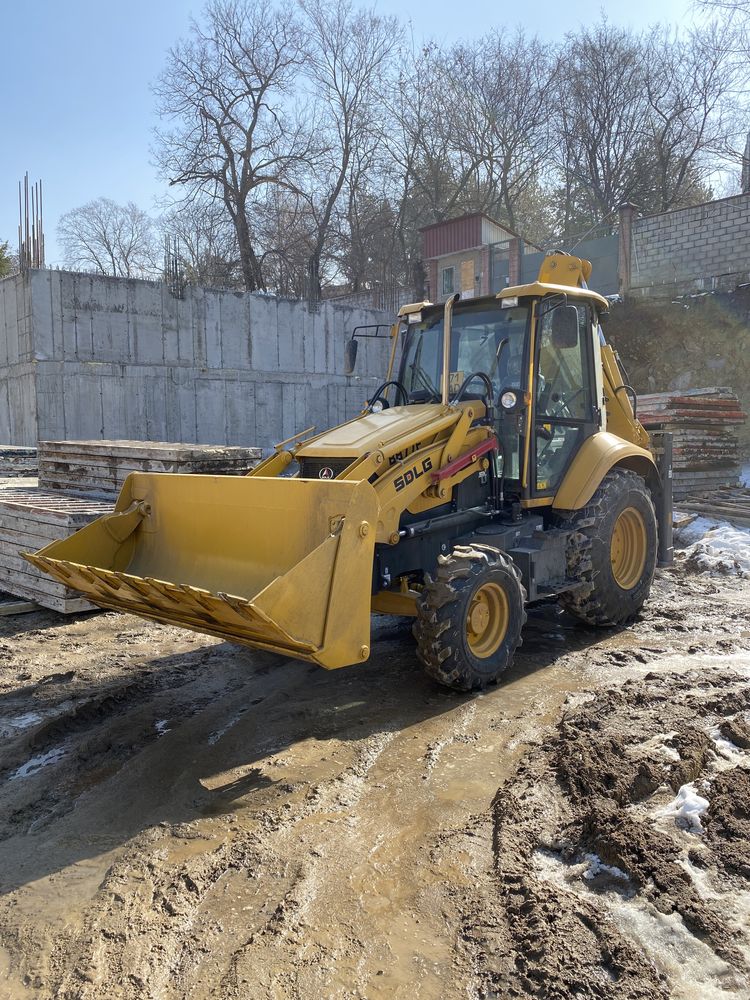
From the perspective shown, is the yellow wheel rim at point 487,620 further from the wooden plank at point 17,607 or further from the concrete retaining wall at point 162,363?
the concrete retaining wall at point 162,363

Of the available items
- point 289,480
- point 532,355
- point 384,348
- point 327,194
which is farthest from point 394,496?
point 327,194

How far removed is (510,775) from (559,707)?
1098 millimetres

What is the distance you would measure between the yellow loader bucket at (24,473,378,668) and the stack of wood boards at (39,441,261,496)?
1936 millimetres

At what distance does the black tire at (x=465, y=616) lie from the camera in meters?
4.98

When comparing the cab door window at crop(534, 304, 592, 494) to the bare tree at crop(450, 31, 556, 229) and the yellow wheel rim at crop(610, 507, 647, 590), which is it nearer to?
the yellow wheel rim at crop(610, 507, 647, 590)

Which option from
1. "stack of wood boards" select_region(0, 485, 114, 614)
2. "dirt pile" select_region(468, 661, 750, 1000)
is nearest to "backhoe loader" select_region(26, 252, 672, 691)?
"dirt pile" select_region(468, 661, 750, 1000)

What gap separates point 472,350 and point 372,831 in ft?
12.6

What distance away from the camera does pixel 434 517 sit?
18.8ft

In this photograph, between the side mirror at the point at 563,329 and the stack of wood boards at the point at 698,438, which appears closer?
the side mirror at the point at 563,329

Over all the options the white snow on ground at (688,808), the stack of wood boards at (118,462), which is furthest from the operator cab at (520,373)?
the white snow on ground at (688,808)

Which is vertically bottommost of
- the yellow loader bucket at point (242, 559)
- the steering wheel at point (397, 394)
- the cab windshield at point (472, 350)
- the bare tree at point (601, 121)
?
the yellow loader bucket at point (242, 559)

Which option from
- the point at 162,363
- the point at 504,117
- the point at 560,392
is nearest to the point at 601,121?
the point at 504,117

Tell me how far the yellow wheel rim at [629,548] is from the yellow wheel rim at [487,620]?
1908mm

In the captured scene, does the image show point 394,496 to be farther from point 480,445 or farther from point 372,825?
point 372,825
